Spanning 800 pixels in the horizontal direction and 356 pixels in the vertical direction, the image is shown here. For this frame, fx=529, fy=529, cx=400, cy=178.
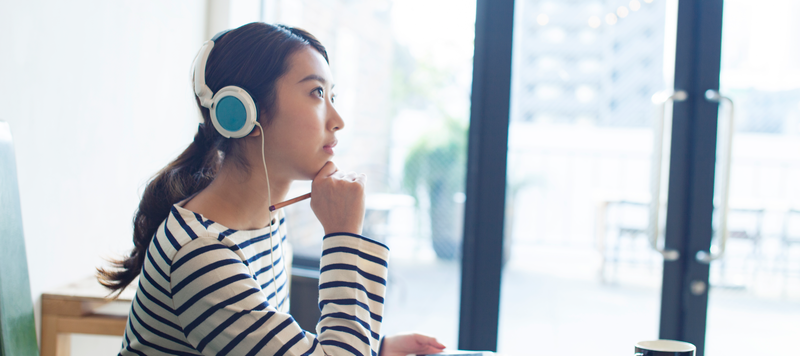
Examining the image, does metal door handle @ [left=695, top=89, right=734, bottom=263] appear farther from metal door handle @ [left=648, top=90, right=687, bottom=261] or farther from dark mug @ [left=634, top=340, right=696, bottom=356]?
dark mug @ [left=634, top=340, right=696, bottom=356]

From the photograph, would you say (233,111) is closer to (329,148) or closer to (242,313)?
(329,148)

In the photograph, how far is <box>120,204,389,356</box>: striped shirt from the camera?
0.74 meters

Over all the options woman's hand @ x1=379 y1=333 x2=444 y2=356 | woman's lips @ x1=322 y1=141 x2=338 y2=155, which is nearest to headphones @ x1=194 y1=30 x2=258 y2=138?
woman's lips @ x1=322 y1=141 x2=338 y2=155

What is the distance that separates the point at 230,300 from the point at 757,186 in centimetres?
163

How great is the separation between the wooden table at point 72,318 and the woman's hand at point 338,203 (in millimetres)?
658

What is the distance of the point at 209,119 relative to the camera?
93 cm

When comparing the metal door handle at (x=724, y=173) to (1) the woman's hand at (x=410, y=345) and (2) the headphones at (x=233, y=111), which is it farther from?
(2) the headphones at (x=233, y=111)

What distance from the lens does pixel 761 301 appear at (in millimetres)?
1710

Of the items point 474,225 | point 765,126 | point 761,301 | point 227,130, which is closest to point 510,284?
point 474,225

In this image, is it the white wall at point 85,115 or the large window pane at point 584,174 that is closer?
the white wall at point 85,115

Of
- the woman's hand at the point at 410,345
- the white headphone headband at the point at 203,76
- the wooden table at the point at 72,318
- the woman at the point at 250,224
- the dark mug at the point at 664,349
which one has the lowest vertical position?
the wooden table at the point at 72,318

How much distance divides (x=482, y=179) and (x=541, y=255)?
416 millimetres

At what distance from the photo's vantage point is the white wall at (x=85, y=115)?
118 centimetres

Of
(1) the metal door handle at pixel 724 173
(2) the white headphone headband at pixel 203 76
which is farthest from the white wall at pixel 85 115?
(1) the metal door handle at pixel 724 173
